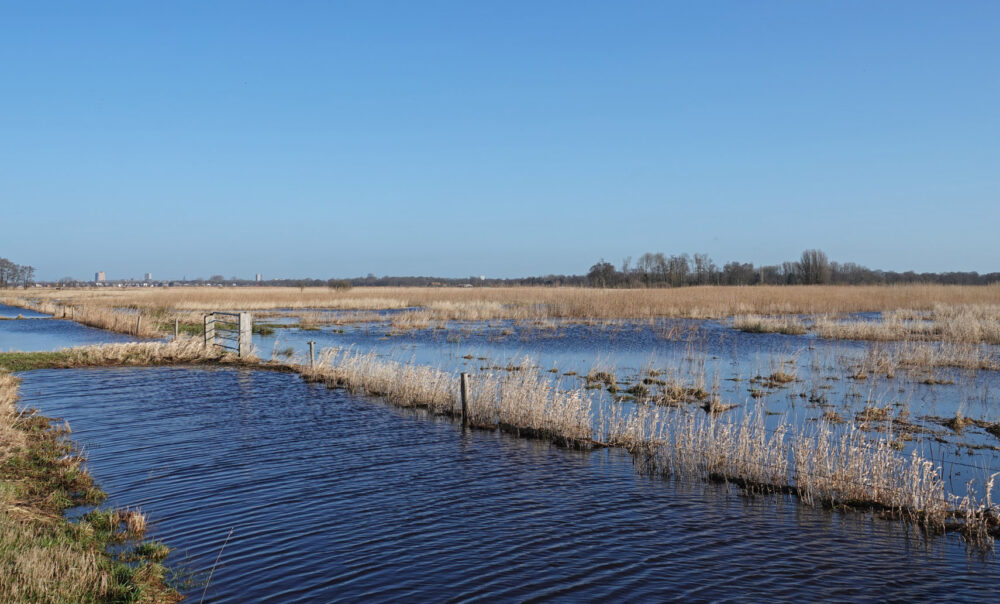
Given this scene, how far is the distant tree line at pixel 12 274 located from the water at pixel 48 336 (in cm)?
9599

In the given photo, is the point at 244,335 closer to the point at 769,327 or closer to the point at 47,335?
the point at 47,335

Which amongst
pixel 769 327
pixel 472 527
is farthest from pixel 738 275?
pixel 472 527

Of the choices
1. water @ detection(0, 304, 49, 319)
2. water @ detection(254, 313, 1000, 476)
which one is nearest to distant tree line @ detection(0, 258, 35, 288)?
water @ detection(0, 304, 49, 319)

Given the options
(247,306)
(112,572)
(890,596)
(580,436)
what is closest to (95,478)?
(112,572)

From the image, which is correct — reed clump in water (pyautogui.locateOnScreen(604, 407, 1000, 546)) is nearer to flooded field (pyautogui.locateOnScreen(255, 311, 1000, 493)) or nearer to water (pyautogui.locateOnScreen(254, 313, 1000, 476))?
flooded field (pyautogui.locateOnScreen(255, 311, 1000, 493))

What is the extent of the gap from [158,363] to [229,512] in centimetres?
1615

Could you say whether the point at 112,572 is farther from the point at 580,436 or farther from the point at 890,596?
the point at 580,436

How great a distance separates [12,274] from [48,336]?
370 ft

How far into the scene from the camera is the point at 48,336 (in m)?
32.0

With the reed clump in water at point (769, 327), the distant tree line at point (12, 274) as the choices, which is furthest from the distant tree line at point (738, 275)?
the distant tree line at point (12, 274)

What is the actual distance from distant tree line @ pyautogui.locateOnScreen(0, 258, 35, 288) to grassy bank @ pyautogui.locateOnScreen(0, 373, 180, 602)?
13338cm

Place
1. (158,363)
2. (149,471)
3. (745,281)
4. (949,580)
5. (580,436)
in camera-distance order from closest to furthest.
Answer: (949,580) < (149,471) < (580,436) < (158,363) < (745,281)

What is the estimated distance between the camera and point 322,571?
638 cm

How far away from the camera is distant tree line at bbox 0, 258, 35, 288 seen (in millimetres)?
116900
